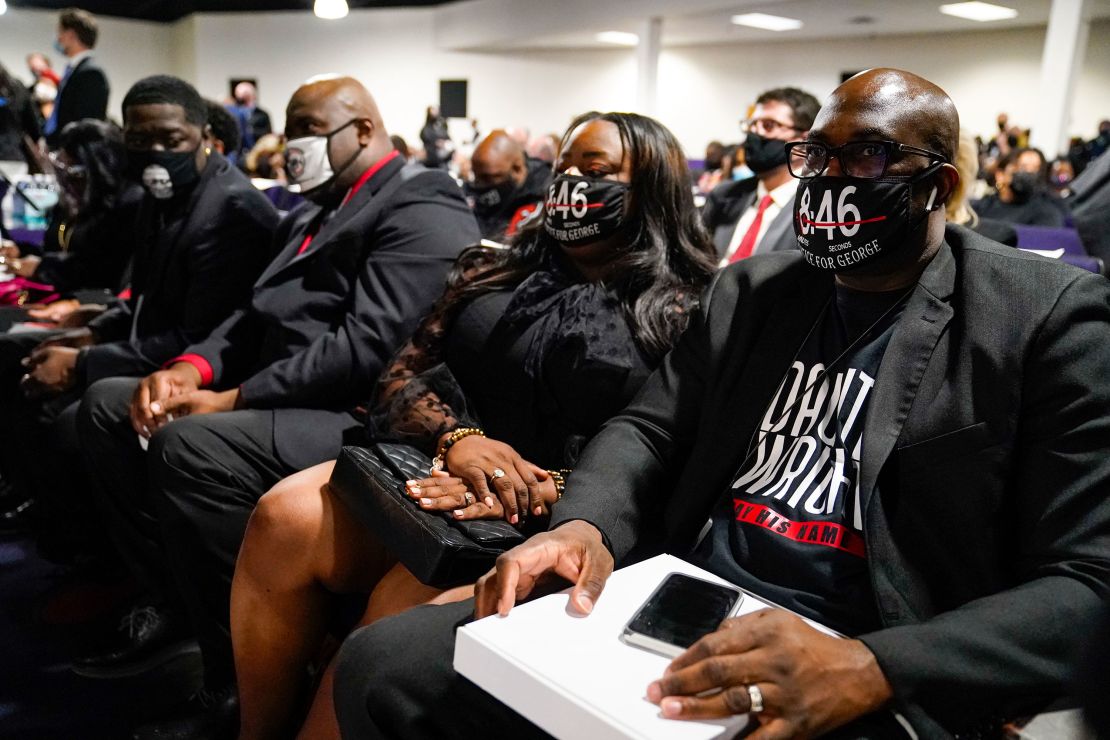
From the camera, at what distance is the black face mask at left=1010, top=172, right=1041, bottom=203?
7105 millimetres

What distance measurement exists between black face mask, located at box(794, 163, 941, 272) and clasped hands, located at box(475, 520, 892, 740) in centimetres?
59

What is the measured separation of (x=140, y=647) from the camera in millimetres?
2438

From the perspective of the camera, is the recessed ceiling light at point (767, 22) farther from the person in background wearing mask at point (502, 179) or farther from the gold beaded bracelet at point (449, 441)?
the gold beaded bracelet at point (449, 441)

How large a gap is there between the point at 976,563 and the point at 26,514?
3.29 metres

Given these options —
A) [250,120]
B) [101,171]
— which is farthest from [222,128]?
[250,120]

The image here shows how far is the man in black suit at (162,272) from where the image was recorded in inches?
111

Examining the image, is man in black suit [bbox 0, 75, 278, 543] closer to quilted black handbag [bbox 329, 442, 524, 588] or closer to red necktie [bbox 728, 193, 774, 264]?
quilted black handbag [bbox 329, 442, 524, 588]

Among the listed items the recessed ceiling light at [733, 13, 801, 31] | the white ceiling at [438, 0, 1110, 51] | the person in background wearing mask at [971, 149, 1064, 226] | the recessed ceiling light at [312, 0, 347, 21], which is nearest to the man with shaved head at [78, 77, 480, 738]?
the recessed ceiling light at [312, 0, 347, 21]

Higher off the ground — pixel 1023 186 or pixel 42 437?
pixel 1023 186

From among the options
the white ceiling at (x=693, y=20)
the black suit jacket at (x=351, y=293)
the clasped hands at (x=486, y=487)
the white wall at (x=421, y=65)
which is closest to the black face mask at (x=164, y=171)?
the black suit jacket at (x=351, y=293)

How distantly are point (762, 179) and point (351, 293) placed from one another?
8.08 feet

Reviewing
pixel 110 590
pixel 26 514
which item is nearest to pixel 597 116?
pixel 110 590

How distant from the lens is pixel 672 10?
42.5 feet

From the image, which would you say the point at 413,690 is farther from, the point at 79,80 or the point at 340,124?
the point at 79,80
